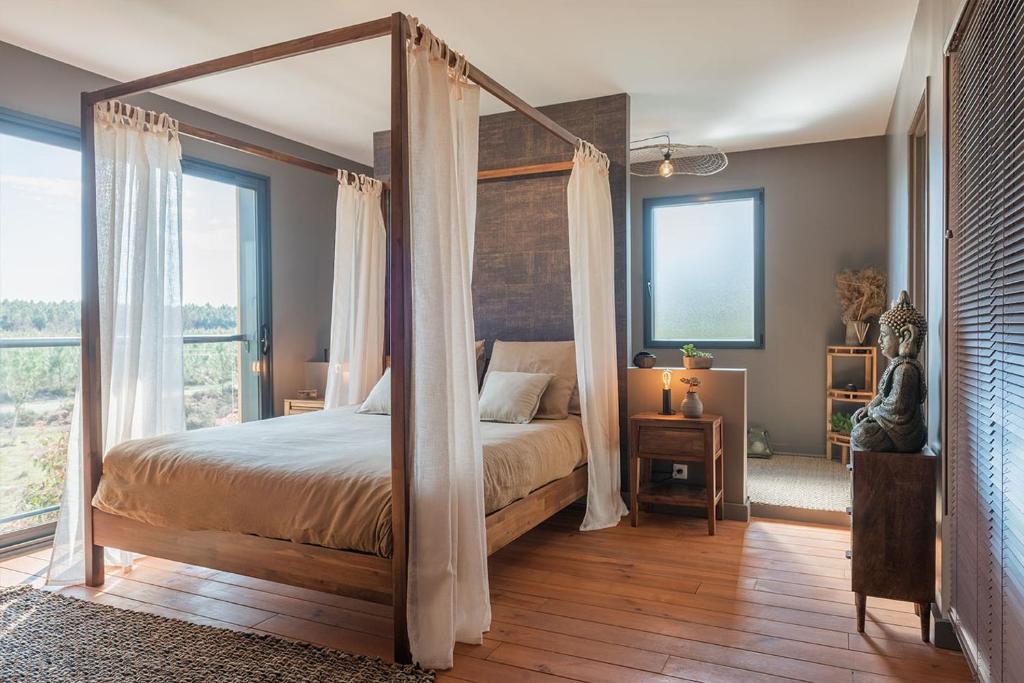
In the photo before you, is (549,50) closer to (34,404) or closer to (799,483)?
A: (799,483)

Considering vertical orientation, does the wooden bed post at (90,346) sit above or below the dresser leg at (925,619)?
above

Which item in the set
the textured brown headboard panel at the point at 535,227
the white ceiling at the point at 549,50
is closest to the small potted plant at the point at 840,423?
the textured brown headboard panel at the point at 535,227

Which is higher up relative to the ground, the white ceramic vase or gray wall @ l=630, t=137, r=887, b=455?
gray wall @ l=630, t=137, r=887, b=455

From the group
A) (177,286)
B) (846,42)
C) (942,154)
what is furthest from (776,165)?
(177,286)

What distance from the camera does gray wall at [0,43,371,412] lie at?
4801 mm

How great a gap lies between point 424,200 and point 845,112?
12.5 feet

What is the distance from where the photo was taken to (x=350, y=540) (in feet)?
7.94

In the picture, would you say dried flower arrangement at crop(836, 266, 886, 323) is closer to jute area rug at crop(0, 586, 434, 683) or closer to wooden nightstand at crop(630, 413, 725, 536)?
wooden nightstand at crop(630, 413, 725, 536)

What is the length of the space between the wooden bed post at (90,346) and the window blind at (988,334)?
337 centimetres

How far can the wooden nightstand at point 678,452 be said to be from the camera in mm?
3828

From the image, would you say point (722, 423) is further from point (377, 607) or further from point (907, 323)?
point (377, 607)

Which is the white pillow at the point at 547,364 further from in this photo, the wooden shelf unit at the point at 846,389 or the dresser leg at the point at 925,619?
the wooden shelf unit at the point at 846,389

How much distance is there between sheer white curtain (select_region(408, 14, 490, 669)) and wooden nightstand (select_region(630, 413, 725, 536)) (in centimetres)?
170

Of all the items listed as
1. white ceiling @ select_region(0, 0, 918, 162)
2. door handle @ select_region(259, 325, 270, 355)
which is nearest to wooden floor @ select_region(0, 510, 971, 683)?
door handle @ select_region(259, 325, 270, 355)
